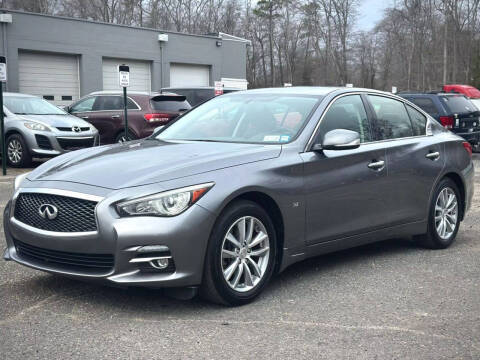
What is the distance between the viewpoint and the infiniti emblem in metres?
4.36

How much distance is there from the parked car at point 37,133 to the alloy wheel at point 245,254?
10.4 m

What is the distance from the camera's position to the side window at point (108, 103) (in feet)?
56.1

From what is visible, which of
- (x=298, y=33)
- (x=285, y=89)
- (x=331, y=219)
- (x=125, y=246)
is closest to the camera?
(x=125, y=246)

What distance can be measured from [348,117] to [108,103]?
12385mm

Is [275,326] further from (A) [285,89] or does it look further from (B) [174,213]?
(A) [285,89]

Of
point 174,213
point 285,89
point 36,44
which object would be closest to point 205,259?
point 174,213

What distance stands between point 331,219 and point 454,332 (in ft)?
4.65

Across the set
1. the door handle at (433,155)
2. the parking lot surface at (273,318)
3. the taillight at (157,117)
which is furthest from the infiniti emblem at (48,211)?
the taillight at (157,117)

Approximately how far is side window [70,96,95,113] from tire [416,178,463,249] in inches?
487

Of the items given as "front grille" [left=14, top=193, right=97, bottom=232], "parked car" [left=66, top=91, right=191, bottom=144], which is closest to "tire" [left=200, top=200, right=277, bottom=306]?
"front grille" [left=14, top=193, right=97, bottom=232]

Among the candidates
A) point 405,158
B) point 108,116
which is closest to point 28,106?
point 108,116

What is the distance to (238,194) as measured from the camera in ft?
14.8

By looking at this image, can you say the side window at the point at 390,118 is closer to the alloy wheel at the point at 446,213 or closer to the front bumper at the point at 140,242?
the alloy wheel at the point at 446,213

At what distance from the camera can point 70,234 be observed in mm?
4258
